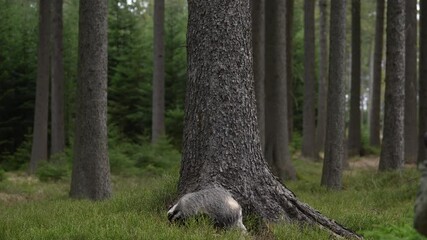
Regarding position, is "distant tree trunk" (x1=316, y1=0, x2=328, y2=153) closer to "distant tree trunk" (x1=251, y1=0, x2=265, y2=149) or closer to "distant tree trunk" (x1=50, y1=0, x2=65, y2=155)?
"distant tree trunk" (x1=251, y1=0, x2=265, y2=149)

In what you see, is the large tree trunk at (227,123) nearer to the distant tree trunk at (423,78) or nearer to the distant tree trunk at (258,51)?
the distant tree trunk at (258,51)

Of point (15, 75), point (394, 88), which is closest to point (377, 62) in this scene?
point (394, 88)

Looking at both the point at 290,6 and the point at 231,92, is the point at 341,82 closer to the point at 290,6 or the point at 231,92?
the point at 231,92

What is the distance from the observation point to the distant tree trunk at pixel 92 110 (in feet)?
36.5

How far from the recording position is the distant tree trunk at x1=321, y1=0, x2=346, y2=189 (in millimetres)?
13625

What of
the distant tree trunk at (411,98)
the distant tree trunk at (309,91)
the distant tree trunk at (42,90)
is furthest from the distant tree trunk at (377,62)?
the distant tree trunk at (42,90)

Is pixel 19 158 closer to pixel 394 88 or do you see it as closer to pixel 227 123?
pixel 394 88

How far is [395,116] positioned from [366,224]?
24.1 feet

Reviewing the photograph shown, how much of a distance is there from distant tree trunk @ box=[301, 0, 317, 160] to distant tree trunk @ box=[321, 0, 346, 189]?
1005cm

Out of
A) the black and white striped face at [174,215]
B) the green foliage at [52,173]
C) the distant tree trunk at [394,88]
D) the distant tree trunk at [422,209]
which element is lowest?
the green foliage at [52,173]

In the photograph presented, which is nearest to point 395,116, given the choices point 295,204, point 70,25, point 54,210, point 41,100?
point 295,204

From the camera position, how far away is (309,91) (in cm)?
2489

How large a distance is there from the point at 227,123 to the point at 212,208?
123cm

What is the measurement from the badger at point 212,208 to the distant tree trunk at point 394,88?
9034 millimetres
